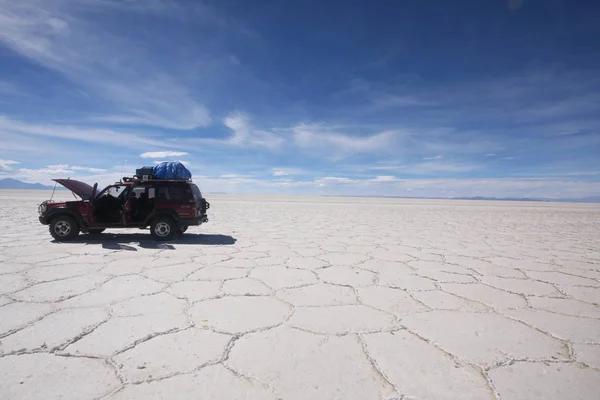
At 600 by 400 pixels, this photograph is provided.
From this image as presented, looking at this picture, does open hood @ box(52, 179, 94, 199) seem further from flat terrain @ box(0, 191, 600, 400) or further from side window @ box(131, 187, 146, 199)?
flat terrain @ box(0, 191, 600, 400)

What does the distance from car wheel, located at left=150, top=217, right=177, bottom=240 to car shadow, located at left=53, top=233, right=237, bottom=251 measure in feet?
0.50

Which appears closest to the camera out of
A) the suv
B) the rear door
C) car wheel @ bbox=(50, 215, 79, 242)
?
car wheel @ bbox=(50, 215, 79, 242)

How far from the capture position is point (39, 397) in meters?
1.88

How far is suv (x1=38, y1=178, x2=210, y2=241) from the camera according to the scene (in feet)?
23.4

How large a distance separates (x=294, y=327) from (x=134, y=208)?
20.7 ft

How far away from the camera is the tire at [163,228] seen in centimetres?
734

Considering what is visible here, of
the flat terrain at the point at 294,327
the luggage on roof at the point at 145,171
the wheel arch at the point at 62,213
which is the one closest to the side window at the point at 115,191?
the luggage on roof at the point at 145,171

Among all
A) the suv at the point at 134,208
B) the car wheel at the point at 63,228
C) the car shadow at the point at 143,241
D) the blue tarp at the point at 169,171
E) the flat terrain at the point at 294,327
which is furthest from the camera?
the blue tarp at the point at 169,171

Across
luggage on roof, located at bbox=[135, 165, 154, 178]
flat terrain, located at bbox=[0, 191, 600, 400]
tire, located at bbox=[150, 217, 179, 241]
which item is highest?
luggage on roof, located at bbox=[135, 165, 154, 178]

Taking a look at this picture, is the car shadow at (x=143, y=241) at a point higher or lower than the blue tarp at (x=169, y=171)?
lower

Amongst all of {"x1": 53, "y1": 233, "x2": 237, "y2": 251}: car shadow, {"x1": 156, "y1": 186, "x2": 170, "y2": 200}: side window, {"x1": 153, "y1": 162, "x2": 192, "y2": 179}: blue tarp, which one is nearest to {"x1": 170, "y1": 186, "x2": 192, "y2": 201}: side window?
{"x1": 156, "y1": 186, "x2": 170, "y2": 200}: side window

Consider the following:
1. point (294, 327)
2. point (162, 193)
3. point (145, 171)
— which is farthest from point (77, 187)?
point (294, 327)

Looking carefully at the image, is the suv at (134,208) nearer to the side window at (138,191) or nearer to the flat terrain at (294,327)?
the side window at (138,191)

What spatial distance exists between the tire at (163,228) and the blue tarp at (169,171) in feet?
3.84
